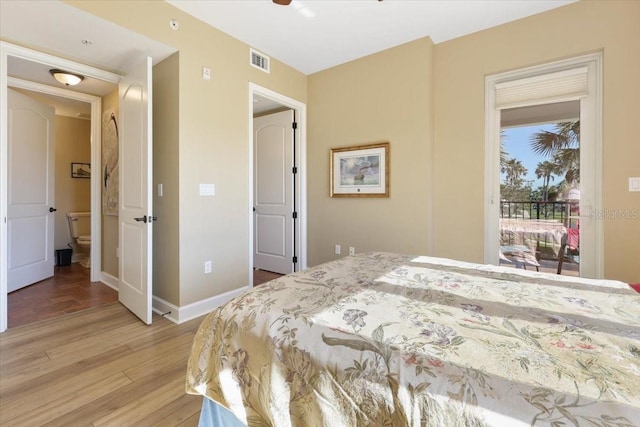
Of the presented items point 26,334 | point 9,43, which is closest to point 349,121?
point 9,43

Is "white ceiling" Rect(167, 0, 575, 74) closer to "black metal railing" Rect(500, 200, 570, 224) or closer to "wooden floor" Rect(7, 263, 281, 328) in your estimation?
"black metal railing" Rect(500, 200, 570, 224)

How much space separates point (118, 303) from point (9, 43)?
8.00 ft

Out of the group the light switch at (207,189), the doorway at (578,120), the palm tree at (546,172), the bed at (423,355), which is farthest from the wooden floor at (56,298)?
the palm tree at (546,172)

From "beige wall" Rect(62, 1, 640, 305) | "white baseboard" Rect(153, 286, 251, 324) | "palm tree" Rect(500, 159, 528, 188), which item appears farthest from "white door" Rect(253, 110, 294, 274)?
"palm tree" Rect(500, 159, 528, 188)

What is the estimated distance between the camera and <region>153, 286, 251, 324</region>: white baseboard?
8.69 ft

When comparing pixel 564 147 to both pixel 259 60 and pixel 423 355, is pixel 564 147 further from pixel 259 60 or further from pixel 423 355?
pixel 259 60

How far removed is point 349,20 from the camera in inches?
109

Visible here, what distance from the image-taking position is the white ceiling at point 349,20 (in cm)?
254

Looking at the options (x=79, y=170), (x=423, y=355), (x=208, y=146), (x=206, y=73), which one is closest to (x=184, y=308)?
(x=208, y=146)

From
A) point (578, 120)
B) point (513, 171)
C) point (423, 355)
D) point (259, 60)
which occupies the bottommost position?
point (423, 355)

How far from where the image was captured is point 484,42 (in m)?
2.94

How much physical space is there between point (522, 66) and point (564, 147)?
856 millimetres

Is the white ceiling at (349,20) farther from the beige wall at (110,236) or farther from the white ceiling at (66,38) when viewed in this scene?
the beige wall at (110,236)

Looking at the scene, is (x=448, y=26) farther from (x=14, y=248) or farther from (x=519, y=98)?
(x=14, y=248)
